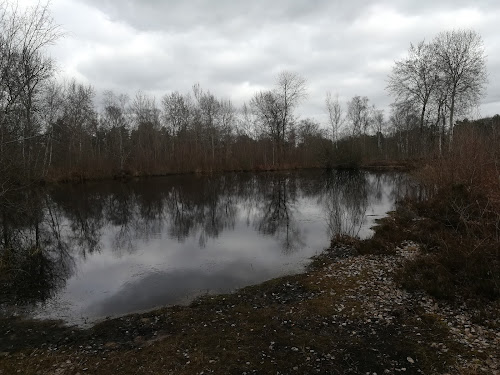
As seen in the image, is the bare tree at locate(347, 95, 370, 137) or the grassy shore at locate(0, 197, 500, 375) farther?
the bare tree at locate(347, 95, 370, 137)

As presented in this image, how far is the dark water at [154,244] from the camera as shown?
27.7ft

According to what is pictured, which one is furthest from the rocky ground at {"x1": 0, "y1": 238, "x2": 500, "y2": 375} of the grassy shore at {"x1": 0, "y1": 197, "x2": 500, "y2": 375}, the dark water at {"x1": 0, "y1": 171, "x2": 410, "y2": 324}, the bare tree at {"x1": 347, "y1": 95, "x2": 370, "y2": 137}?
the bare tree at {"x1": 347, "y1": 95, "x2": 370, "y2": 137}

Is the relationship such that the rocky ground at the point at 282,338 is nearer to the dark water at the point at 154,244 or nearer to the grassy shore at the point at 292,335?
the grassy shore at the point at 292,335

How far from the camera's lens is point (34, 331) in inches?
258

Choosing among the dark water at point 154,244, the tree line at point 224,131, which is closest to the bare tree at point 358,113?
the tree line at point 224,131

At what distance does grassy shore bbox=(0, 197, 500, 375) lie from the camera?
5039 millimetres

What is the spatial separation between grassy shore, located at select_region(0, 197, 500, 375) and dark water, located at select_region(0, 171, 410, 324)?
1.08 meters

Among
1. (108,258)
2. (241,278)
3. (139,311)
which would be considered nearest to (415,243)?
(241,278)

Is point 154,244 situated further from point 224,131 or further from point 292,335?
point 224,131

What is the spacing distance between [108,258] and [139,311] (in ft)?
16.7

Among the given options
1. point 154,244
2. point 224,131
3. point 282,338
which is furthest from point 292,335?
point 224,131

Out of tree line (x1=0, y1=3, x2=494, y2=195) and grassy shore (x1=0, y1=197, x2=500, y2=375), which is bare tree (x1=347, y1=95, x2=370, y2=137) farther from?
grassy shore (x1=0, y1=197, x2=500, y2=375)

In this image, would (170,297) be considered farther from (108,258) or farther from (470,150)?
(470,150)

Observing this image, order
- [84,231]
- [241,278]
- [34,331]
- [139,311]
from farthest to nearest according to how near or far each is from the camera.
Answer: [84,231], [241,278], [139,311], [34,331]
